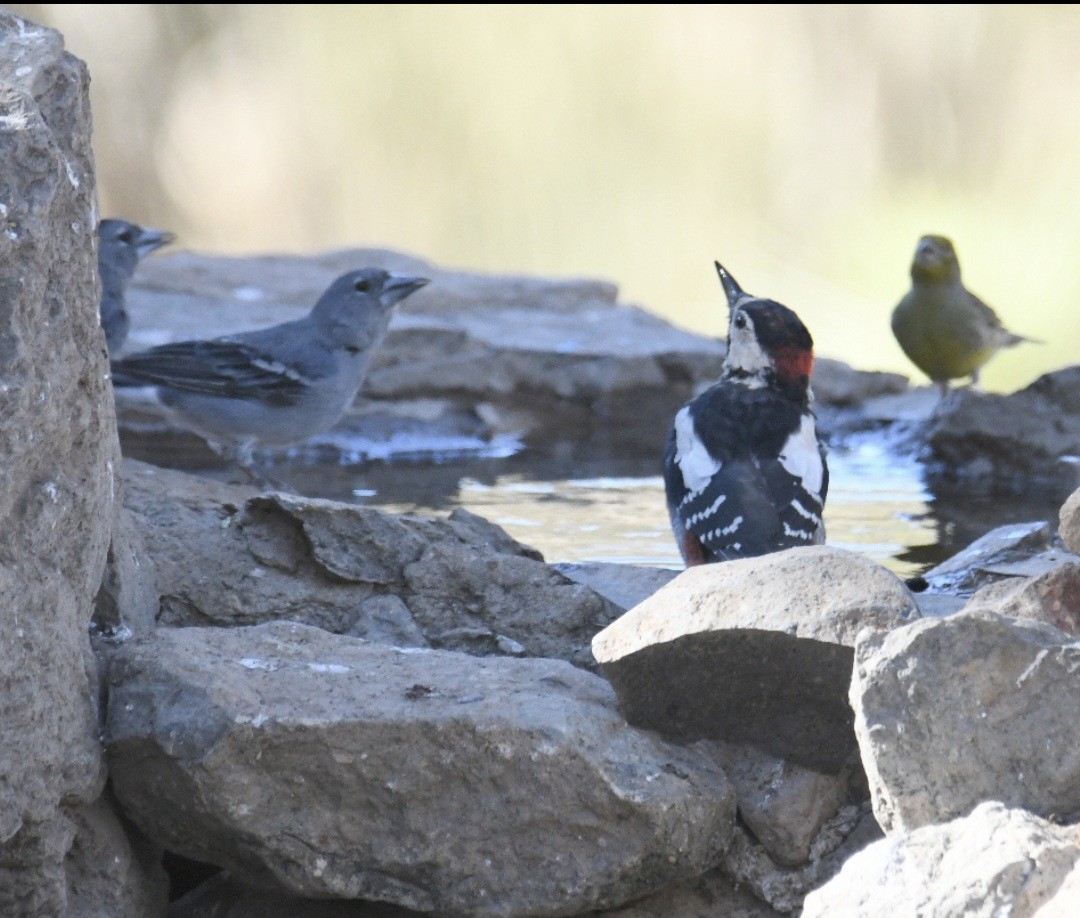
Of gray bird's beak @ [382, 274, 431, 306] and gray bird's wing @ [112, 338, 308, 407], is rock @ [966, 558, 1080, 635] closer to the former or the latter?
gray bird's wing @ [112, 338, 308, 407]

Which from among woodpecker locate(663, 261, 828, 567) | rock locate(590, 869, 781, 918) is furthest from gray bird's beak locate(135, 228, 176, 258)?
rock locate(590, 869, 781, 918)

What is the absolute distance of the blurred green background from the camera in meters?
9.02

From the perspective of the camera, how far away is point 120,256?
21.4 feet

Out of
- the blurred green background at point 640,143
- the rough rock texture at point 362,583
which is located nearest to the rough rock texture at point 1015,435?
the blurred green background at point 640,143

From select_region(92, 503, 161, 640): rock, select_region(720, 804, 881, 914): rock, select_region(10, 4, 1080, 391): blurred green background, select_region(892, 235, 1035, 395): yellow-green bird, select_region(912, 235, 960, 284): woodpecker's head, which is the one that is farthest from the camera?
select_region(10, 4, 1080, 391): blurred green background

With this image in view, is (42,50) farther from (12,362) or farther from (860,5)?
(860,5)

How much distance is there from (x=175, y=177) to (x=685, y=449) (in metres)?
7.78

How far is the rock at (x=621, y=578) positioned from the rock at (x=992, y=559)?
0.60 m

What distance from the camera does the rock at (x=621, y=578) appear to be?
3674 mm

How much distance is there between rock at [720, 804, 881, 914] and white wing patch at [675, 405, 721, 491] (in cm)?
144

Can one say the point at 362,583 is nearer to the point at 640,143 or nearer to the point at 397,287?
the point at 397,287

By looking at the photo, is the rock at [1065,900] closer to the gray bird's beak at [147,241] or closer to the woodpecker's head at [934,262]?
the gray bird's beak at [147,241]

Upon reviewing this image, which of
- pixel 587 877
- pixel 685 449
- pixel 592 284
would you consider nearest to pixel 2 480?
pixel 587 877

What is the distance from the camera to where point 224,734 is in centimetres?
241
